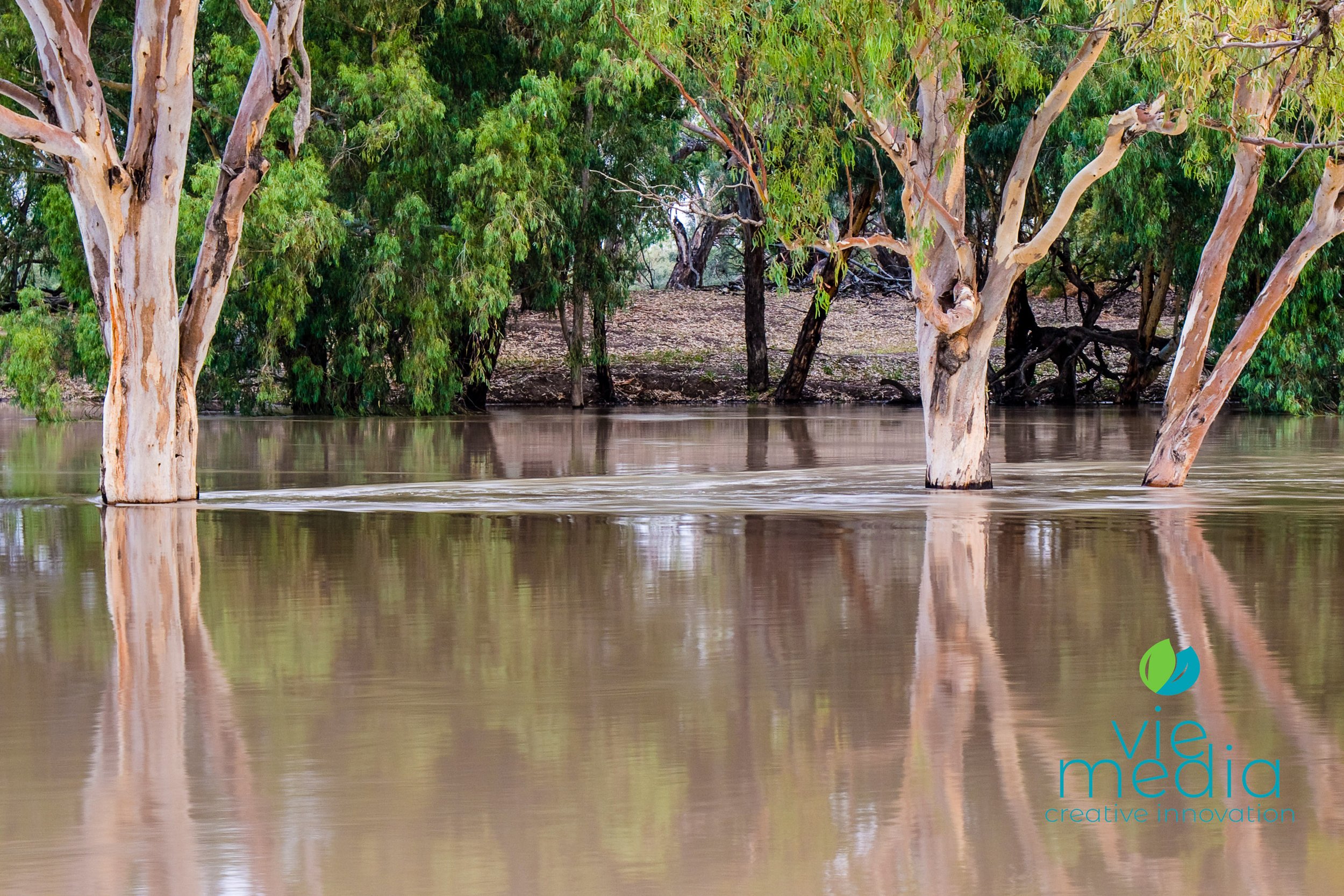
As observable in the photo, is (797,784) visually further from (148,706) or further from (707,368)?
(707,368)

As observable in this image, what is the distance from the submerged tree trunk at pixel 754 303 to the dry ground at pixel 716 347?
3.20ft

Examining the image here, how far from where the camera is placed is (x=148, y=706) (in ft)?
18.9

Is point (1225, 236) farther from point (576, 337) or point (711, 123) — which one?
point (576, 337)

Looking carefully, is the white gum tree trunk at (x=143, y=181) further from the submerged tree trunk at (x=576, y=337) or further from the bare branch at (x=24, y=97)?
the submerged tree trunk at (x=576, y=337)

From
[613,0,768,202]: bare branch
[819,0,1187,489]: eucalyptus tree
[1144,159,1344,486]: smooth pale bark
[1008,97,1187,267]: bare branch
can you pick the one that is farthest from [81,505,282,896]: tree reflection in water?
[1144,159,1344,486]: smooth pale bark

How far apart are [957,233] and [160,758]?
1002 centimetres

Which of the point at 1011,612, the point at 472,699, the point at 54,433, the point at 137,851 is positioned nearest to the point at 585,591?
the point at 1011,612

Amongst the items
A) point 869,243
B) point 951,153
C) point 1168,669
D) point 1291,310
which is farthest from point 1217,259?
point 1291,310

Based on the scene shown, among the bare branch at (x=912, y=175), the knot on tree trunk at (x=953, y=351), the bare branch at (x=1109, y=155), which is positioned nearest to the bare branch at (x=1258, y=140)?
the bare branch at (x=1109, y=155)

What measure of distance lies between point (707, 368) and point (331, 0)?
16376 mm

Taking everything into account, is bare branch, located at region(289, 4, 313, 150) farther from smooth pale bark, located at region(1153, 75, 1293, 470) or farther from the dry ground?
the dry ground

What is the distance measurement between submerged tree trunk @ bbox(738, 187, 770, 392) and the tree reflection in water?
97.7 feet

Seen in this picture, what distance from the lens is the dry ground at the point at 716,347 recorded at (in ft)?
133

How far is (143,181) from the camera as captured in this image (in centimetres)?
1273
